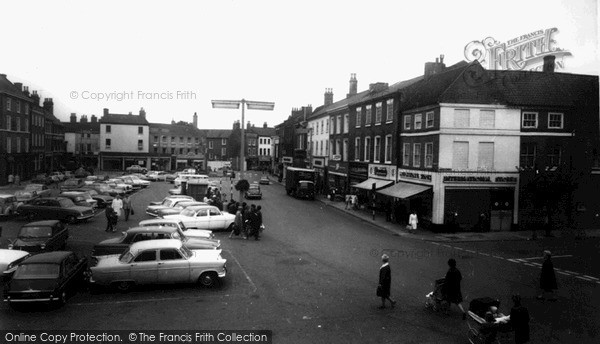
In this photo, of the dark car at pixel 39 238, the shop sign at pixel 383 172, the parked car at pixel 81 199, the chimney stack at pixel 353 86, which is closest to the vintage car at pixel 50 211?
the parked car at pixel 81 199

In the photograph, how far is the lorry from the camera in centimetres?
4356

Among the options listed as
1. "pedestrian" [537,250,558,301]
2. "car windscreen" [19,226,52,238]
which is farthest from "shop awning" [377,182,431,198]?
"car windscreen" [19,226,52,238]

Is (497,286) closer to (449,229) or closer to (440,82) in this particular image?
(449,229)

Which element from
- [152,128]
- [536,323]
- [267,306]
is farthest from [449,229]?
[152,128]

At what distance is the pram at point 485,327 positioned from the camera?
9180 millimetres

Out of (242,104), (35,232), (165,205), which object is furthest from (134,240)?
(165,205)

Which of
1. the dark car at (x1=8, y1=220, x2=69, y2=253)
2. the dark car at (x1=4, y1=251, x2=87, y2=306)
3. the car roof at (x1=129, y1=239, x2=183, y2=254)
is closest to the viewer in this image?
the dark car at (x1=4, y1=251, x2=87, y2=306)

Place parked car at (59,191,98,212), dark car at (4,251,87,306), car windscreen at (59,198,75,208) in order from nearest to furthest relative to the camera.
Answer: dark car at (4,251,87,306) → car windscreen at (59,198,75,208) → parked car at (59,191,98,212)

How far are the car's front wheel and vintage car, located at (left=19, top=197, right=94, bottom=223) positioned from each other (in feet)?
47.9

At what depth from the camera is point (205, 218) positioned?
23156 mm

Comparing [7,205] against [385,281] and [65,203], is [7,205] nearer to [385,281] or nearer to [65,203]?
[65,203]

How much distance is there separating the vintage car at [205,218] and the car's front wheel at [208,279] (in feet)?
31.0

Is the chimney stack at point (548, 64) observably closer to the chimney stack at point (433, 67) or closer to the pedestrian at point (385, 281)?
the chimney stack at point (433, 67)

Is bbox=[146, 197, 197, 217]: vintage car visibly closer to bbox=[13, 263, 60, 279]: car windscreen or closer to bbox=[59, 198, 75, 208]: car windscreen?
bbox=[59, 198, 75, 208]: car windscreen
